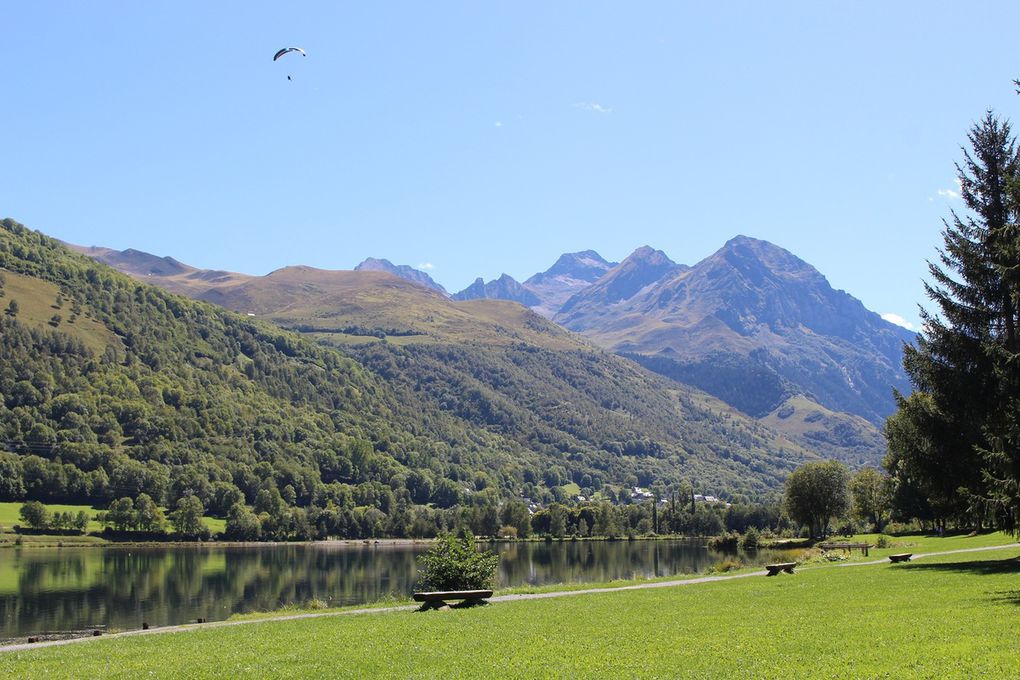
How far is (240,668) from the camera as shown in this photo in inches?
959

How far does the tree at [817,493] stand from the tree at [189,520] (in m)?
130

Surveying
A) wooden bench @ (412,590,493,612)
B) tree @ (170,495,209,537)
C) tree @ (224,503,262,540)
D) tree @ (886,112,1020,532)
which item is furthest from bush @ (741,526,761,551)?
tree @ (170,495,209,537)

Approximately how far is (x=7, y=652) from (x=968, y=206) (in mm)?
47832

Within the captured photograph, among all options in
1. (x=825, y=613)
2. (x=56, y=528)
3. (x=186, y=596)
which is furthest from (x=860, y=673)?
(x=56, y=528)

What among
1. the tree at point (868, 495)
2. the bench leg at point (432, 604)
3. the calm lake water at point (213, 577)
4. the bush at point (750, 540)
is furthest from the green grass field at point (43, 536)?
the bench leg at point (432, 604)

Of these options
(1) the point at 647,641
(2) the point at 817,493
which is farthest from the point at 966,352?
(2) the point at 817,493

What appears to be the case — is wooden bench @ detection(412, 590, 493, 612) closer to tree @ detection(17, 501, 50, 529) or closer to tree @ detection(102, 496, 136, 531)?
tree @ detection(17, 501, 50, 529)

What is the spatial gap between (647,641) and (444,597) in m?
16.2

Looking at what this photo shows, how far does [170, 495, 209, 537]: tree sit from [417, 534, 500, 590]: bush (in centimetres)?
15862

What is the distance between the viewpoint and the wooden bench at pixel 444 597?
3862 centimetres

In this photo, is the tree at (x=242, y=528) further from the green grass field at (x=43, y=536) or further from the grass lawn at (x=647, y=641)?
the grass lawn at (x=647, y=641)

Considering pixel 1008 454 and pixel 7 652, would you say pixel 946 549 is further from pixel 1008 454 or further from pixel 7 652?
pixel 7 652

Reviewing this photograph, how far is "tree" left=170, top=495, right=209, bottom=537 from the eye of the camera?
18662 cm

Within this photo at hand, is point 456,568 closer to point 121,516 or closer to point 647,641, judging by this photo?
point 647,641
